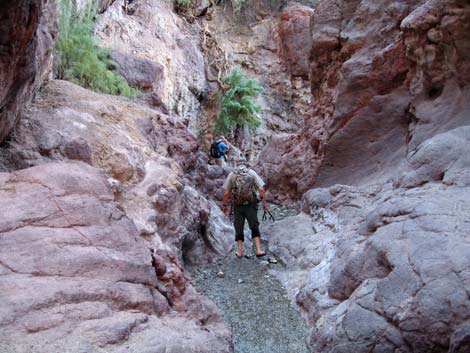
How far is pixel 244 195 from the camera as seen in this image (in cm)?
760

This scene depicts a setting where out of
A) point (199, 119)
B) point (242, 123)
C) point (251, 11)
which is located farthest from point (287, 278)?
point (251, 11)

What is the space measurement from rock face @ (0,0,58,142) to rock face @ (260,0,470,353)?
4.27m

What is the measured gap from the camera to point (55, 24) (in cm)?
731

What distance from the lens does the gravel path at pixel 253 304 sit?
5047 millimetres

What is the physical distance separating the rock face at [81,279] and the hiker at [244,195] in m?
2.55

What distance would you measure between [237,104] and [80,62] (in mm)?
10007

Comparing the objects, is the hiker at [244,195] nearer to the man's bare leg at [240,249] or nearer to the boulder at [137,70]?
the man's bare leg at [240,249]

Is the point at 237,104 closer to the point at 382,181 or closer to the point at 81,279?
the point at 382,181

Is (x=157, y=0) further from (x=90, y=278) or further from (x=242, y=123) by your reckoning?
(x=90, y=278)

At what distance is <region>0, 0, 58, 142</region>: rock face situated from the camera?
4.34 m

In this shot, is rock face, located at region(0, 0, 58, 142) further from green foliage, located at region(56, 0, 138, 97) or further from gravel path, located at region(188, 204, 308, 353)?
gravel path, located at region(188, 204, 308, 353)

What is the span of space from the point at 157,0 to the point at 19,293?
614 inches

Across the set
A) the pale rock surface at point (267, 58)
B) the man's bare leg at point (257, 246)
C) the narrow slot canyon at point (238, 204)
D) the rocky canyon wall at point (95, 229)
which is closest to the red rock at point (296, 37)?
the pale rock surface at point (267, 58)

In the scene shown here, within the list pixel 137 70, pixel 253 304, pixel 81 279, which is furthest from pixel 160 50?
pixel 81 279
